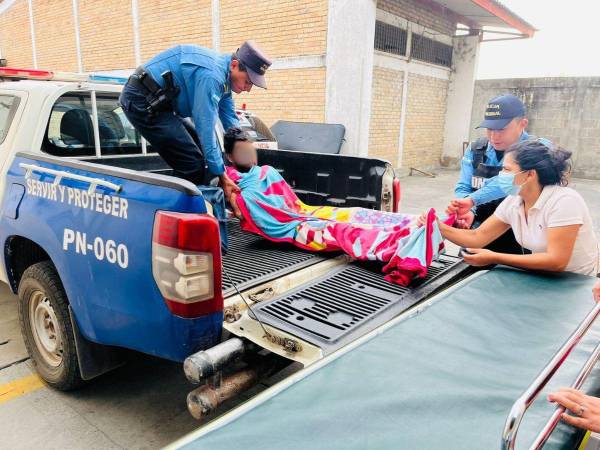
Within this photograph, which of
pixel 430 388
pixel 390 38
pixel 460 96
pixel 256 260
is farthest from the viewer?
pixel 460 96

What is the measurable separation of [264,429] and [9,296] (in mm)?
4115

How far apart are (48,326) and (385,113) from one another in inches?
419

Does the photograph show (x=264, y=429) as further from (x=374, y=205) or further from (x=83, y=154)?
(x=83, y=154)

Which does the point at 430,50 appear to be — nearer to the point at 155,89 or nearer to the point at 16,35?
the point at 155,89

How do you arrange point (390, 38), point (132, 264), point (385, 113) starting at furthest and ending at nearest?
point (385, 113) < point (390, 38) < point (132, 264)

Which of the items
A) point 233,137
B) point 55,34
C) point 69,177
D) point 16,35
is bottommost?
point 69,177

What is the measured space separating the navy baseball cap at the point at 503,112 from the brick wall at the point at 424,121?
10.2m

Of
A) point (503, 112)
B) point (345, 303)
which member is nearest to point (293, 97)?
point (503, 112)

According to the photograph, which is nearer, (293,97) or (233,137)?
(233,137)

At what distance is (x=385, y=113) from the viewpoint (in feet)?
40.2

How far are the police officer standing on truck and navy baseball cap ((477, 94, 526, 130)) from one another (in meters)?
1.72

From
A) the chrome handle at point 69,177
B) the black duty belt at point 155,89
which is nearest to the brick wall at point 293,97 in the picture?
the black duty belt at point 155,89

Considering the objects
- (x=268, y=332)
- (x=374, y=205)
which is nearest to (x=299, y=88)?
(x=374, y=205)

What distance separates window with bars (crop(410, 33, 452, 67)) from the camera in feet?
42.9
